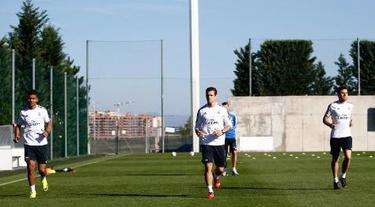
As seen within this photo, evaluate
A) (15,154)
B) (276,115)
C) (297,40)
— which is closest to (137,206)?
(15,154)

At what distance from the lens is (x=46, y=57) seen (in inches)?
1988

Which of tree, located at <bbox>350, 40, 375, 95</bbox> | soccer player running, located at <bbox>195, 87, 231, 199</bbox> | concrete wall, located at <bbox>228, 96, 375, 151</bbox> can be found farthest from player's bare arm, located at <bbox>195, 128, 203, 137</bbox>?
tree, located at <bbox>350, 40, 375, 95</bbox>

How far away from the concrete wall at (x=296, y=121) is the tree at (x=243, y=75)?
1.99m

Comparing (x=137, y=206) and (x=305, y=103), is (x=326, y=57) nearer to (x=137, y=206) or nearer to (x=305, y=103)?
(x=305, y=103)

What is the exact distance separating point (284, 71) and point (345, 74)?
3.81 meters

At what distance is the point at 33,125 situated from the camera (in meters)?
14.5

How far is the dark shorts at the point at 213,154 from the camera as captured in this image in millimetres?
13539

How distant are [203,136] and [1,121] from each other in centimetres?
1567

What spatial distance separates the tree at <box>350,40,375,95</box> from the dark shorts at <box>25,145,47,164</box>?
117ft

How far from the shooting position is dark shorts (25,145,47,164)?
14.4 m

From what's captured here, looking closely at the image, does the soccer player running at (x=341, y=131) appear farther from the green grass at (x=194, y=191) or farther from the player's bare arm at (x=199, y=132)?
the player's bare arm at (x=199, y=132)

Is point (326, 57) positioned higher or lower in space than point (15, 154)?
higher

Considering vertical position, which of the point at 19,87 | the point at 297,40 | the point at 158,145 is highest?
the point at 297,40

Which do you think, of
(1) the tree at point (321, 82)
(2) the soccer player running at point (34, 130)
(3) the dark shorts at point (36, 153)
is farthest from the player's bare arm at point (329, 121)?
(1) the tree at point (321, 82)
